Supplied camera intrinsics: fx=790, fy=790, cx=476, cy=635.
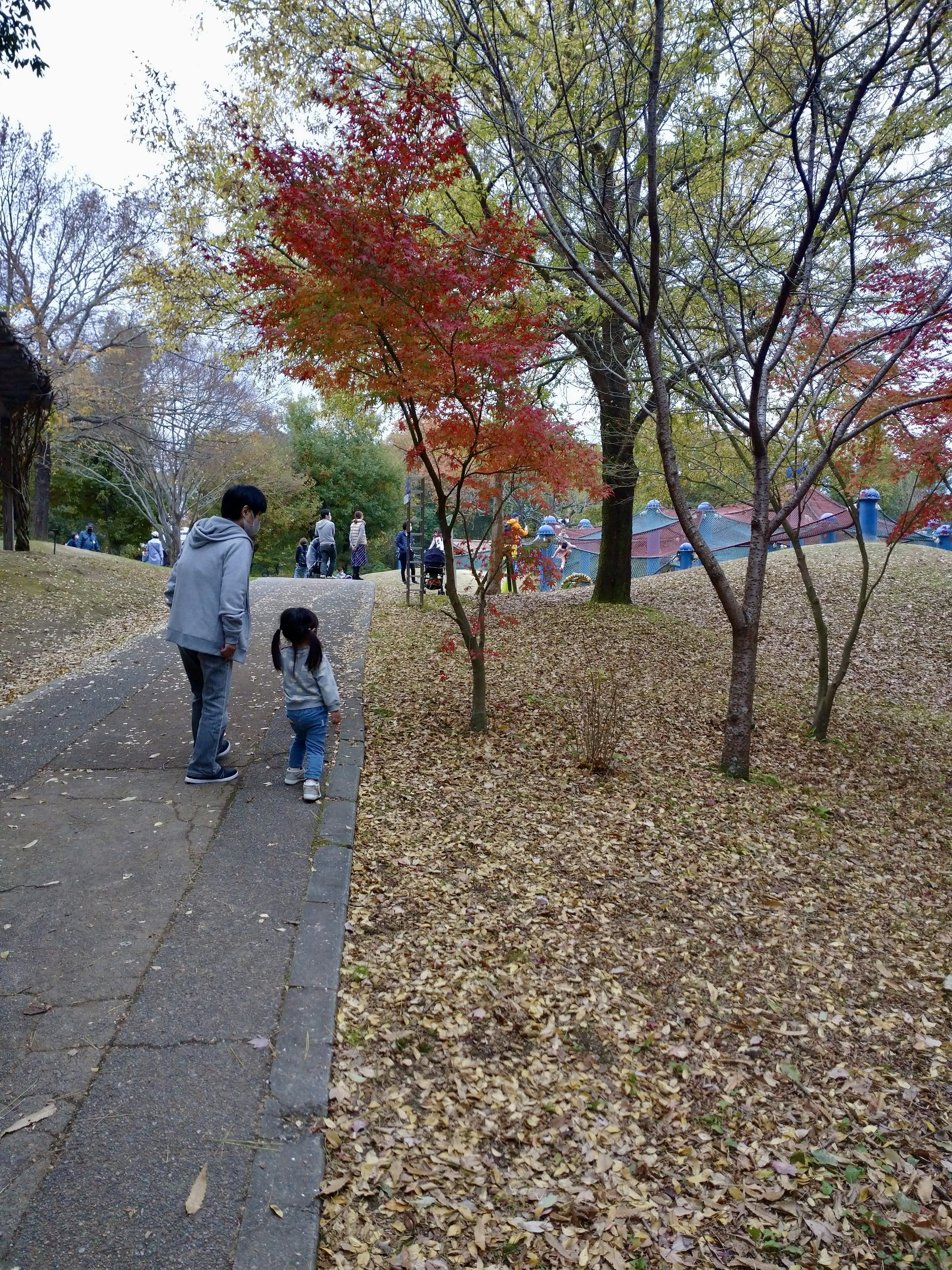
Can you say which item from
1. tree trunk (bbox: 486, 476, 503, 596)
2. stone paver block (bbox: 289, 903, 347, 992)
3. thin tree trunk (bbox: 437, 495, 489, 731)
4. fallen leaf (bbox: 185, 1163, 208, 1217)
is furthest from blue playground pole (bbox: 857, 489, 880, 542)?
fallen leaf (bbox: 185, 1163, 208, 1217)

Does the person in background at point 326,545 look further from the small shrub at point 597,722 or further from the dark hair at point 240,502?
the dark hair at point 240,502

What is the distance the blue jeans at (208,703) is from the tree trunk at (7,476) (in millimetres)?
10573

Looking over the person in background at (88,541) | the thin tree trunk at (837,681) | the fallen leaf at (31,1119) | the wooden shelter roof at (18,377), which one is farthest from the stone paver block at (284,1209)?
the person in background at (88,541)

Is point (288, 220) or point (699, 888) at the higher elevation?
point (288, 220)

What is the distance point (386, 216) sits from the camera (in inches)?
201

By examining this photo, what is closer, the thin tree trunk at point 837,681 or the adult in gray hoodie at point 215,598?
the adult in gray hoodie at point 215,598

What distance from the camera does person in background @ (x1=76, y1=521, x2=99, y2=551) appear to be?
19812mm

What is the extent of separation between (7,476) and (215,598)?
11.0 meters

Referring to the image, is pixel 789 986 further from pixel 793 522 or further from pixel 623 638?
pixel 793 522

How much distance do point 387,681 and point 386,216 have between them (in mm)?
4149

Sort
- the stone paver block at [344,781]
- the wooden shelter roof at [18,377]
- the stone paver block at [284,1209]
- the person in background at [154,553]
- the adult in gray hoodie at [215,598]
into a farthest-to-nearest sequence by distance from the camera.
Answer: the person in background at [154,553] → the wooden shelter roof at [18,377] → the stone paver block at [344,781] → the adult in gray hoodie at [215,598] → the stone paver block at [284,1209]

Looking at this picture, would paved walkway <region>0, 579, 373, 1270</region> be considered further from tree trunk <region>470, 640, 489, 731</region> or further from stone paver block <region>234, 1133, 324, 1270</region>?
tree trunk <region>470, 640, 489, 731</region>

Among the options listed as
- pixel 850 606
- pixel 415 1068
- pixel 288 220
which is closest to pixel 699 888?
pixel 415 1068

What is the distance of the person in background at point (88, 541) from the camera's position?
19.8 m
